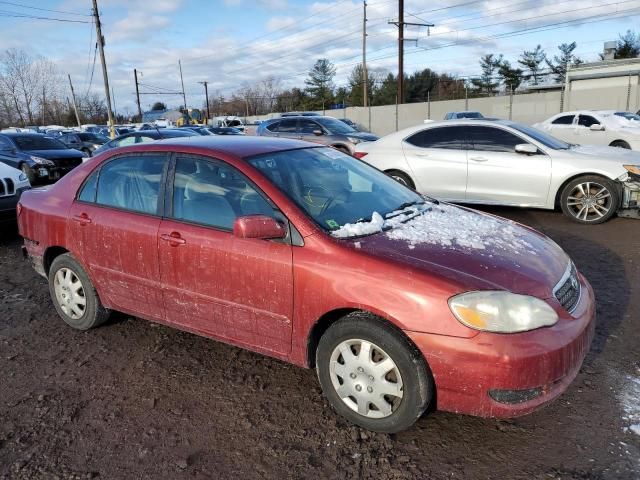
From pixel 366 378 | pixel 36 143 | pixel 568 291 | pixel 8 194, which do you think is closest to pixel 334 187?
pixel 366 378

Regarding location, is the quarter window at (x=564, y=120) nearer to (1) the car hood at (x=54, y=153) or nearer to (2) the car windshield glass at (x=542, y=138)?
(2) the car windshield glass at (x=542, y=138)

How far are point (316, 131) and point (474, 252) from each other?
11.5 meters

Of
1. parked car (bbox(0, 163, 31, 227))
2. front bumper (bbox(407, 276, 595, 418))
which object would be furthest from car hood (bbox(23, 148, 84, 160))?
front bumper (bbox(407, 276, 595, 418))

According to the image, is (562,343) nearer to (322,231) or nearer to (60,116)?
(322,231)

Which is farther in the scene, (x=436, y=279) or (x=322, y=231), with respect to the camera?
(x=322, y=231)

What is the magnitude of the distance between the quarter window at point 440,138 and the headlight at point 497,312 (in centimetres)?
567

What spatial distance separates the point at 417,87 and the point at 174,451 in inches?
2580

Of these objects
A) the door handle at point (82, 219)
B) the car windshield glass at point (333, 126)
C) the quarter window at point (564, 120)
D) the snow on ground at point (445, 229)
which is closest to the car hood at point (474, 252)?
the snow on ground at point (445, 229)

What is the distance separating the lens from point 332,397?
2895 mm

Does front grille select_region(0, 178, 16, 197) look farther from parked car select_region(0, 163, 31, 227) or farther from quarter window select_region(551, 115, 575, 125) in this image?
quarter window select_region(551, 115, 575, 125)

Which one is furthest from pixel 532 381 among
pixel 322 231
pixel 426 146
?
pixel 426 146

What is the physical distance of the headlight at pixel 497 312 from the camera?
246cm

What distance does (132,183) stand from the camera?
378 cm

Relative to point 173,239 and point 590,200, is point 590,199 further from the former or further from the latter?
point 173,239
